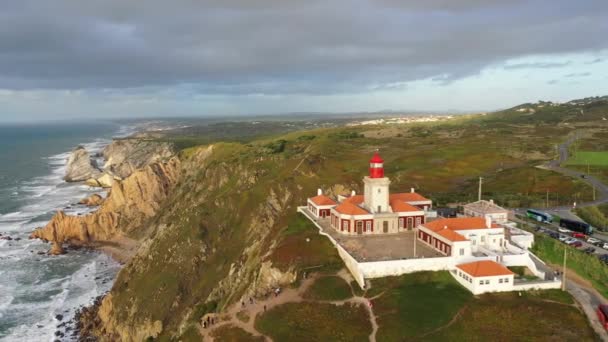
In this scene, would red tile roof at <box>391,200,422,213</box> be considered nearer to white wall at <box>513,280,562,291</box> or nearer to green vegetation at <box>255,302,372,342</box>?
white wall at <box>513,280,562,291</box>

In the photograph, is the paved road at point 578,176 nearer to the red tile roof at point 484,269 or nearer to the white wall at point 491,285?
the red tile roof at point 484,269

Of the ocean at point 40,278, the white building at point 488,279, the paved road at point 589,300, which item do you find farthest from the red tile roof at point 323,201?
the ocean at point 40,278

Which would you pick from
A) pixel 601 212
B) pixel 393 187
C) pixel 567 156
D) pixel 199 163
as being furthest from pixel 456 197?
pixel 199 163

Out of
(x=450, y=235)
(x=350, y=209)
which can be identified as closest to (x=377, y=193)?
(x=350, y=209)

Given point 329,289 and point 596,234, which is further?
point 596,234

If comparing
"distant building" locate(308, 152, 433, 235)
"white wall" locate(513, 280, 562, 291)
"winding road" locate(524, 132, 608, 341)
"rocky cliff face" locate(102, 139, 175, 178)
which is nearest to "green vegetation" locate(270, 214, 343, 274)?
"distant building" locate(308, 152, 433, 235)

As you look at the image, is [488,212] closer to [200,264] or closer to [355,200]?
[355,200]
